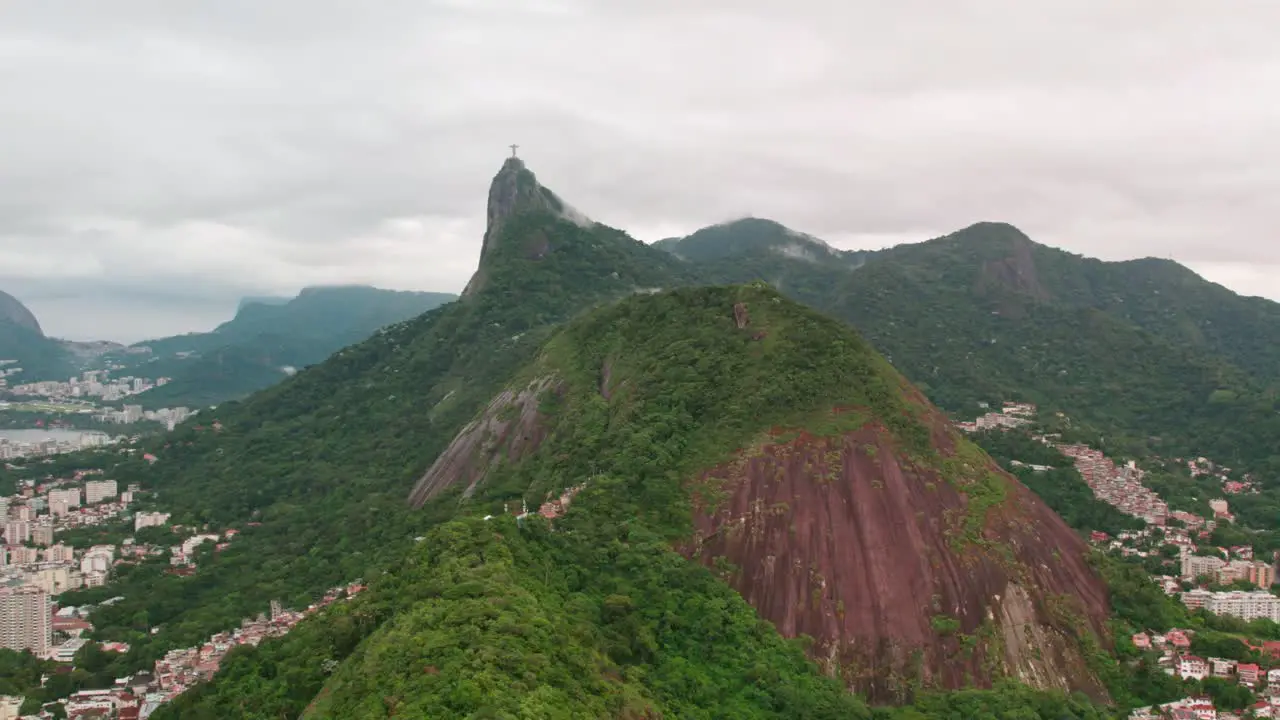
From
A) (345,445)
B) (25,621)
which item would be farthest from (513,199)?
(25,621)

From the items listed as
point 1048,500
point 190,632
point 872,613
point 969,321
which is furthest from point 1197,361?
point 190,632

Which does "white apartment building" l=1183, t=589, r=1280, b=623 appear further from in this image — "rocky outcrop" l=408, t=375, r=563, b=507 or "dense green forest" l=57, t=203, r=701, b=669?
"dense green forest" l=57, t=203, r=701, b=669

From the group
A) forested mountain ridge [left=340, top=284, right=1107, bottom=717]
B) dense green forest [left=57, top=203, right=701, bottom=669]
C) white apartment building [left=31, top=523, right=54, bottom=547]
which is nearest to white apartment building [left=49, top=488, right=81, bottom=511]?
dense green forest [left=57, top=203, right=701, bottom=669]

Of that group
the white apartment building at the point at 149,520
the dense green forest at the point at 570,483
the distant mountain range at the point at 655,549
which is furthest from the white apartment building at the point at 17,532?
the distant mountain range at the point at 655,549

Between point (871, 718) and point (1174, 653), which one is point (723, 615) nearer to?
point (871, 718)

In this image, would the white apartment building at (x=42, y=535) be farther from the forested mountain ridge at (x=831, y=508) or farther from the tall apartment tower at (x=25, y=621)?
the forested mountain ridge at (x=831, y=508)
